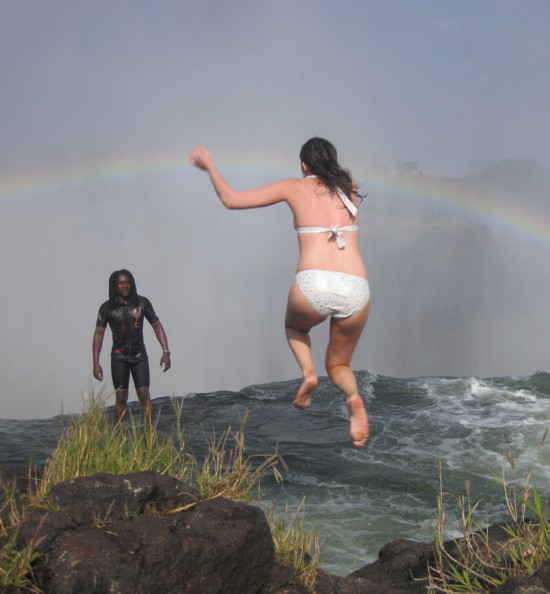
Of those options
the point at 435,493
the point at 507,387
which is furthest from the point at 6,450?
the point at 507,387

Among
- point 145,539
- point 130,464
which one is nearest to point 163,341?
point 130,464

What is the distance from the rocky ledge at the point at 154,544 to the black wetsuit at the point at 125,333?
200 inches

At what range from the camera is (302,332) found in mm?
4738

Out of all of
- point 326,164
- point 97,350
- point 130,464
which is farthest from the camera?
point 97,350

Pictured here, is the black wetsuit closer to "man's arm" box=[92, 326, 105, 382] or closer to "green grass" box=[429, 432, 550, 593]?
"man's arm" box=[92, 326, 105, 382]

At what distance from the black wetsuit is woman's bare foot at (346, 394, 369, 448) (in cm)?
641

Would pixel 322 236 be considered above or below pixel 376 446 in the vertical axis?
above

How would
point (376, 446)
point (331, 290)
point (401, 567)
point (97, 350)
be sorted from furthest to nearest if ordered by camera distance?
point (376, 446), point (97, 350), point (401, 567), point (331, 290)

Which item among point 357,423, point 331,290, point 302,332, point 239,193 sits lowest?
point 357,423

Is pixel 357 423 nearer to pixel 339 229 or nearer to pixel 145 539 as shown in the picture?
pixel 339 229

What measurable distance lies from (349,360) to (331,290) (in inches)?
21.7

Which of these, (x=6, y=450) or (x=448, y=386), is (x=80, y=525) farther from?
(x=448, y=386)

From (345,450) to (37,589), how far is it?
456 inches

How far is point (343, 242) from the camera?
172 inches
